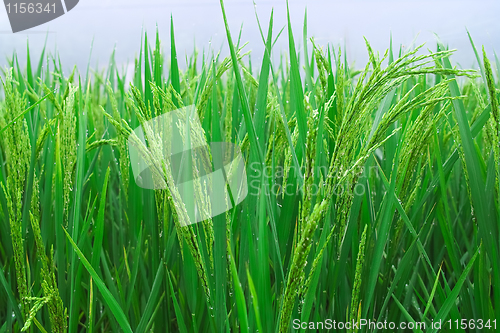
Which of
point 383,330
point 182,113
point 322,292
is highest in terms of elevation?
point 182,113

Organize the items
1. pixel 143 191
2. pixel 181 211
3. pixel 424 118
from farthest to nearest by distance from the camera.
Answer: pixel 143 191 → pixel 424 118 → pixel 181 211

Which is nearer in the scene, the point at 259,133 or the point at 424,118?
the point at 424,118

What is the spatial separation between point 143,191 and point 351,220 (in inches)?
17.8

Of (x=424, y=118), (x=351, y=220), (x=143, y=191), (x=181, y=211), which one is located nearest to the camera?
(x=181, y=211)

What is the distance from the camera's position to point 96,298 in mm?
805

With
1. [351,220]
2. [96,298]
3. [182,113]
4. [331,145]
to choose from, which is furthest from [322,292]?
[96,298]

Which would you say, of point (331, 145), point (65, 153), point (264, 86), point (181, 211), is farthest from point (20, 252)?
point (331, 145)

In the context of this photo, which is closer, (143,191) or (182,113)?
(182,113)

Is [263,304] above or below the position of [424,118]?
below

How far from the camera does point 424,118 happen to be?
0.54 meters

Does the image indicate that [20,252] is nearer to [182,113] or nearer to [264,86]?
[182,113]

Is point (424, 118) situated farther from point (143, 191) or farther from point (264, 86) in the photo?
point (143, 191)

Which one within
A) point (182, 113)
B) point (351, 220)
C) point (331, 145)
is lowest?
point (351, 220)

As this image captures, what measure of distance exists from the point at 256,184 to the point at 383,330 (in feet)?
1.41
